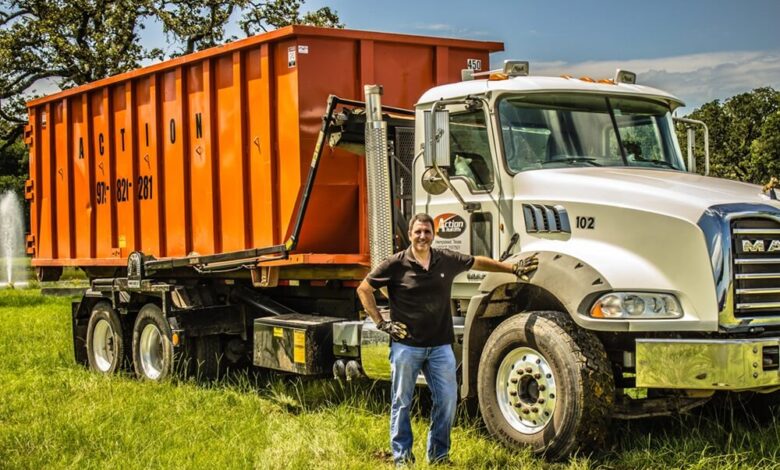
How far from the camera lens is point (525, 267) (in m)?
7.25

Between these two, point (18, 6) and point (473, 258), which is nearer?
point (473, 258)

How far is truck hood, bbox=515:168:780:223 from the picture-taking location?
273 inches

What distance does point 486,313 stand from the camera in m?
7.70

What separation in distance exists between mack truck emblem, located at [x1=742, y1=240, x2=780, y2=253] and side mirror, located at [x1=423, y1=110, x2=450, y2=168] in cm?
213

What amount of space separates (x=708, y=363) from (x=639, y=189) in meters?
1.30

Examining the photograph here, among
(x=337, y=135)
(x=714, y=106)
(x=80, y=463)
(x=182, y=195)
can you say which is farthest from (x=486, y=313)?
(x=714, y=106)

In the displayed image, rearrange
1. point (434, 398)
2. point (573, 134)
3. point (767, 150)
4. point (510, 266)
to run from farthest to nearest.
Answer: point (767, 150) → point (573, 134) → point (510, 266) → point (434, 398)

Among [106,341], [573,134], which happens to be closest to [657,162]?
[573,134]

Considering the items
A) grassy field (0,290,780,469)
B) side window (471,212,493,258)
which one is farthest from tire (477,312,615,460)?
side window (471,212,493,258)

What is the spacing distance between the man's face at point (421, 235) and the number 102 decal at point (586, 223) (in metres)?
1.14

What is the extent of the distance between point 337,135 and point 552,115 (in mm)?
2001

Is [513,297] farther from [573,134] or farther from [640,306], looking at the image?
[573,134]

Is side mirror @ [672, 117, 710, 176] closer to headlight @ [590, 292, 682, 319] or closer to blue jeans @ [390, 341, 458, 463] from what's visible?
headlight @ [590, 292, 682, 319]

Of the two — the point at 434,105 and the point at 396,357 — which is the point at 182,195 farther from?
the point at 396,357
